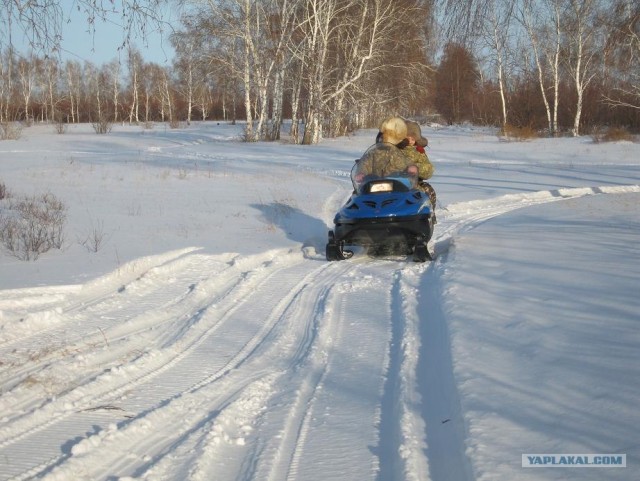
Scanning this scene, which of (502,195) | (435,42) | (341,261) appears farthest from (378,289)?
(502,195)

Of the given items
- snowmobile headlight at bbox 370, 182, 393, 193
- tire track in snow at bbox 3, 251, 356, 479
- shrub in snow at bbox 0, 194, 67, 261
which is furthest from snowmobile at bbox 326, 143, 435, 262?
shrub in snow at bbox 0, 194, 67, 261

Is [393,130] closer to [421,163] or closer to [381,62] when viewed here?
[421,163]

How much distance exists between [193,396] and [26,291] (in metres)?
3.29

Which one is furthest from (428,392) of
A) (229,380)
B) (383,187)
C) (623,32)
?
(623,32)

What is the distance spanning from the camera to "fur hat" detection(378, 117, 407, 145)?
1074cm

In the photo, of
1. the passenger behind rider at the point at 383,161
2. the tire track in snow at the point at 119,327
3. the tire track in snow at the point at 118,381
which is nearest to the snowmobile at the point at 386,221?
the passenger behind rider at the point at 383,161

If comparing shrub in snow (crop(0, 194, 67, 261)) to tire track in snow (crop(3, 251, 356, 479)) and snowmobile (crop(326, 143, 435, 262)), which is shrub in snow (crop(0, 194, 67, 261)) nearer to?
tire track in snow (crop(3, 251, 356, 479))

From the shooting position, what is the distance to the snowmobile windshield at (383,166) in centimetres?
997

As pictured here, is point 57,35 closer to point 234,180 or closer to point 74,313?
point 74,313

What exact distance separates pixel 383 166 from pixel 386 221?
151 centimetres

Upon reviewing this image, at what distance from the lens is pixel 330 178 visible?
65.0 feet

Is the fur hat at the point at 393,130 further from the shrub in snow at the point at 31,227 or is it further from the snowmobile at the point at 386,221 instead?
the shrub in snow at the point at 31,227

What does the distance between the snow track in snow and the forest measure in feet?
8.33

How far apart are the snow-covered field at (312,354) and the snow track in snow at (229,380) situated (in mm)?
17
